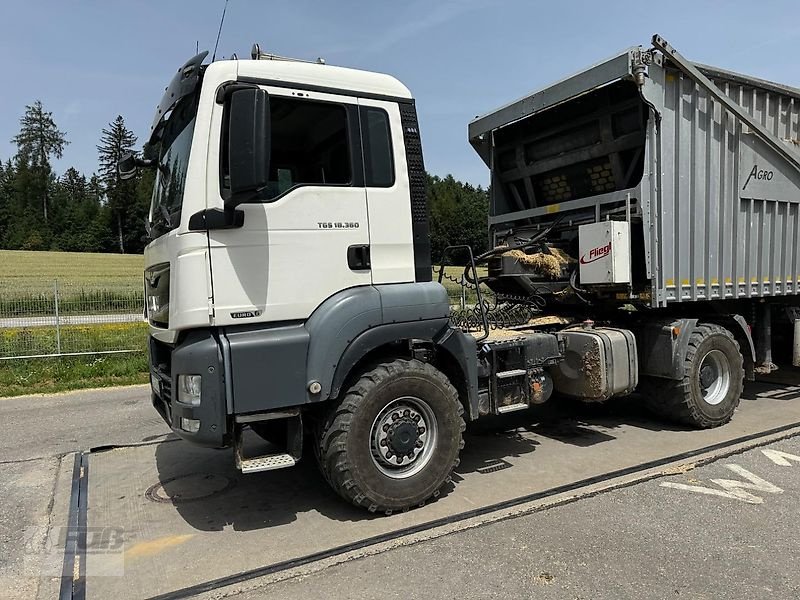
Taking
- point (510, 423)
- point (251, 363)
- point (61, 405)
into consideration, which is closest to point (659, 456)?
point (510, 423)

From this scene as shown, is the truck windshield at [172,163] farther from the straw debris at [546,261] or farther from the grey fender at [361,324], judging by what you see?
the straw debris at [546,261]

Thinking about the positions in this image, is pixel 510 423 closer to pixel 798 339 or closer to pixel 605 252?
pixel 605 252

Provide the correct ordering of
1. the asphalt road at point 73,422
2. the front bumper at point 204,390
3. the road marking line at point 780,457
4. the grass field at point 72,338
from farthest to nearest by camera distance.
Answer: the grass field at point 72,338 → the asphalt road at point 73,422 → the road marking line at point 780,457 → the front bumper at point 204,390

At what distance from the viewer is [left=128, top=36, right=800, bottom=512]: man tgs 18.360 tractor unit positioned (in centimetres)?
400

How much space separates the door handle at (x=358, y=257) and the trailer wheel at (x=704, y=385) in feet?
12.5

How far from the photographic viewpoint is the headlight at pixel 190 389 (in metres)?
3.93

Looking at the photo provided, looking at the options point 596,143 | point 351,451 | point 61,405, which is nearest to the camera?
point 351,451

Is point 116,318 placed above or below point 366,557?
above

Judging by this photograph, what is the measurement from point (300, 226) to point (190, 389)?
4.23 ft

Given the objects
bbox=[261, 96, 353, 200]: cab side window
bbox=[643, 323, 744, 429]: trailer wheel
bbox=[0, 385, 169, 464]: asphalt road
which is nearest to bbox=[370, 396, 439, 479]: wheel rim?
bbox=[261, 96, 353, 200]: cab side window

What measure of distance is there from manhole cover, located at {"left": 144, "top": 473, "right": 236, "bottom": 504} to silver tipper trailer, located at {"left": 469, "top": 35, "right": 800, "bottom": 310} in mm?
3692

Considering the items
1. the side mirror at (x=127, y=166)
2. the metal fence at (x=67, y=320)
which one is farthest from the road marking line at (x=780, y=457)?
the metal fence at (x=67, y=320)

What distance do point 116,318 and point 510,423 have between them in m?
8.72

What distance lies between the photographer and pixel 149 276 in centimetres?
484
